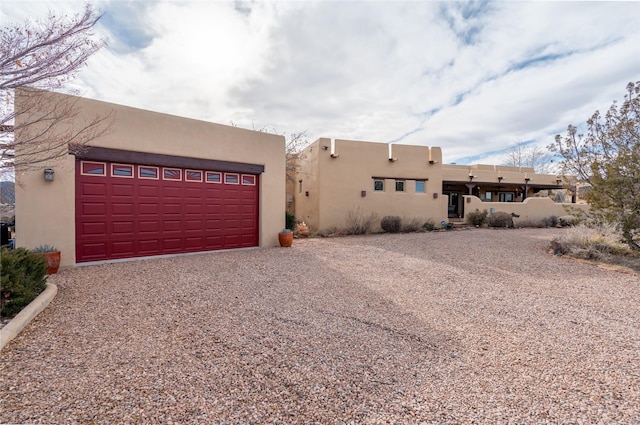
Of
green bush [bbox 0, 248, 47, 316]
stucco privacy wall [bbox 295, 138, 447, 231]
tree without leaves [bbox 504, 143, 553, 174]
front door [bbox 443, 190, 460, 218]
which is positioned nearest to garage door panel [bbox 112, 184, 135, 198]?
green bush [bbox 0, 248, 47, 316]

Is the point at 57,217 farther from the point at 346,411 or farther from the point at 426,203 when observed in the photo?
the point at 426,203

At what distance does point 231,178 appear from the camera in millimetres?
8930

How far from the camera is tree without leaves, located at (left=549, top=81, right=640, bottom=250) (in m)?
7.50

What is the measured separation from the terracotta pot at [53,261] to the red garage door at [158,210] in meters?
0.66

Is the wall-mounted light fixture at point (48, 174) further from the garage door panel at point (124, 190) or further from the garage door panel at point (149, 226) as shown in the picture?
the garage door panel at point (149, 226)

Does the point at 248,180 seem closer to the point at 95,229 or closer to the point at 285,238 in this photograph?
the point at 285,238

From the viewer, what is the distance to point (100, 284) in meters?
5.16

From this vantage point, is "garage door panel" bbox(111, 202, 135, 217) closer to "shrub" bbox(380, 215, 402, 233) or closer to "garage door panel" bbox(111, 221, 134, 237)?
"garage door panel" bbox(111, 221, 134, 237)

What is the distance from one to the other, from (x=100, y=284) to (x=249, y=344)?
3.84 metres

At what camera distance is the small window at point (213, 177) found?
8.48 meters

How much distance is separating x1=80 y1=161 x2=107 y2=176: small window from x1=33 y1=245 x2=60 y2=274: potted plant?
1.83m

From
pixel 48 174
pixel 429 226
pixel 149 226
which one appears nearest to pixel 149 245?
pixel 149 226

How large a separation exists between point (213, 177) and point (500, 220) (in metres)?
15.1

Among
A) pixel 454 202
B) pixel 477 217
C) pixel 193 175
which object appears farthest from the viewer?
pixel 454 202
